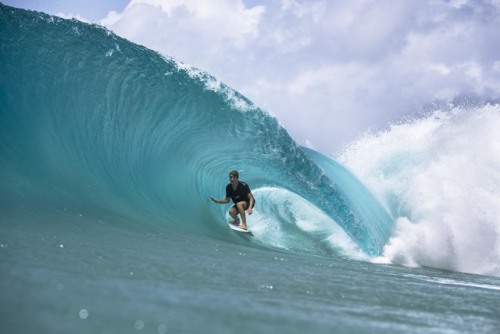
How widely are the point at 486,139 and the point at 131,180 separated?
1043 cm

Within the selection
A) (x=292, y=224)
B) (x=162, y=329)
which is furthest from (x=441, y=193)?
(x=162, y=329)

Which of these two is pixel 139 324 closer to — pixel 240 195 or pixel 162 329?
pixel 162 329

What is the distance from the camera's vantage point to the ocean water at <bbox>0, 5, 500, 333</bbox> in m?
2.58

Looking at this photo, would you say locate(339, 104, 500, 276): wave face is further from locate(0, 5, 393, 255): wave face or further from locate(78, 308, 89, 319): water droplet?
locate(78, 308, 89, 319): water droplet

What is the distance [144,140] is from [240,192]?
94.6 inches

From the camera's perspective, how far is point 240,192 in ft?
28.6

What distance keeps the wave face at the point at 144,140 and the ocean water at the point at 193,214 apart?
3 centimetres

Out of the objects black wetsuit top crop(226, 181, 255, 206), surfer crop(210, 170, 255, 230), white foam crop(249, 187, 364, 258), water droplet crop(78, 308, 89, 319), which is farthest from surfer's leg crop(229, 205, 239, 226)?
water droplet crop(78, 308, 89, 319)

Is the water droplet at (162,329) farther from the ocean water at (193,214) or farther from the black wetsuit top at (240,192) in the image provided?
the black wetsuit top at (240,192)

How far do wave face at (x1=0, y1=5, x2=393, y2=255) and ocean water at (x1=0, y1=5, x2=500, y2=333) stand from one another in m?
0.03

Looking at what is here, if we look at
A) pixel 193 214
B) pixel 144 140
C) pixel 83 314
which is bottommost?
pixel 83 314

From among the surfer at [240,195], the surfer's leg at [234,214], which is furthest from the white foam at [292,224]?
the surfer at [240,195]

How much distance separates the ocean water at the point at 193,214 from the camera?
258cm

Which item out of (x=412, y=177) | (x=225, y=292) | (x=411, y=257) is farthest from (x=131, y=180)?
(x=412, y=177)
